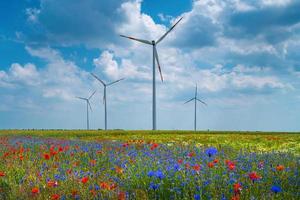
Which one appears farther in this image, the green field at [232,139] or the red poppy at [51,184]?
the green field at [232,139]

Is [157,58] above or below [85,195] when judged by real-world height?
above

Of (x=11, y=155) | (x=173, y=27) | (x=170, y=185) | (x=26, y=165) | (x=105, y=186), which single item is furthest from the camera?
(x=173, y=27)

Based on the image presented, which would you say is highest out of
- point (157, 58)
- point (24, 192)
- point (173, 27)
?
point (173, 27)

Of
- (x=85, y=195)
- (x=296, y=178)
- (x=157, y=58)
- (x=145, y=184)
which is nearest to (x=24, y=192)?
(x=85, y=195)

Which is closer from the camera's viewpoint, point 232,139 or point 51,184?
point 51,184

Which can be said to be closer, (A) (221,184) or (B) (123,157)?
(A) (221,184)

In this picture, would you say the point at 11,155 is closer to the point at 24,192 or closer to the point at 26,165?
the point at 26,165

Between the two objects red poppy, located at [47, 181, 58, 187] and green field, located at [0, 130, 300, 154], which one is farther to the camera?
green field, located at [0, 130, 300, 154]

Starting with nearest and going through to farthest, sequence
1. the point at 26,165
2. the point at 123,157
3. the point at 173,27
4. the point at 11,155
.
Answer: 1. the point at 26,165
2. the point at 123,157
3. the point at 11,155
4. the point at 173,27

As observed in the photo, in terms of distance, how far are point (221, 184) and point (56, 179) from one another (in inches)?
112

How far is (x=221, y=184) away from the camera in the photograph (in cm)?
575

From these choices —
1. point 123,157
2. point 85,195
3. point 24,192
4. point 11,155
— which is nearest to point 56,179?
point 24,192

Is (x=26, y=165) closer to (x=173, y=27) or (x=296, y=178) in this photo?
(x=296, y=178)

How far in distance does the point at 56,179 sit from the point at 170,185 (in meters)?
2.09
